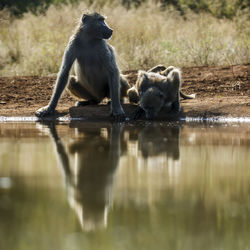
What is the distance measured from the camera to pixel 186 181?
17.3ft

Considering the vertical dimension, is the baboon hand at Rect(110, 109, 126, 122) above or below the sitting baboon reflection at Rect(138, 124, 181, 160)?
above

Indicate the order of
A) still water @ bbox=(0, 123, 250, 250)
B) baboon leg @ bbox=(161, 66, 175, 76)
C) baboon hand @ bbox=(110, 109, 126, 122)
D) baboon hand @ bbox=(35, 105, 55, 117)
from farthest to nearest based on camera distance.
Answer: baboon leg @ bbox=(161, 66, 175, 76)
baboon hand @ bbox=(35, 105, 55, 117)
baboon hand @ bbox=(110, 109, 126, 122)
still water @ bbox=(0, 123, 250, 250)

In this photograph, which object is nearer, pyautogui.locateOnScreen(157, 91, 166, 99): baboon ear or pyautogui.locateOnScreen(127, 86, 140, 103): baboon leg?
pyautogui.locateOnScreen(157, 91, 166, 99): baboon ear

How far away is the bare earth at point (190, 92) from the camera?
10.5m

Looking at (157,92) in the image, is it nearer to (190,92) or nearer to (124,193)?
(190,92)

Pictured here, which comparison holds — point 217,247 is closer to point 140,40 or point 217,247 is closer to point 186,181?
point 186,181

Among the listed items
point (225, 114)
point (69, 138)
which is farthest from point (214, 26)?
point (69, 138)

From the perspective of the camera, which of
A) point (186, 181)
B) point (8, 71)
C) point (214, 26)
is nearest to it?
point (186, 181)

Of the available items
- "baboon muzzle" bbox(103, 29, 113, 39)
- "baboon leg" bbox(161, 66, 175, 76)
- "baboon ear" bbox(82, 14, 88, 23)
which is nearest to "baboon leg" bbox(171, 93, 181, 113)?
"baboon leg" bbox(161, 66, 175, 76)

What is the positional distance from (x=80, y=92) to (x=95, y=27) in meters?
1.37

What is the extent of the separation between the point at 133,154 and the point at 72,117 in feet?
13.0

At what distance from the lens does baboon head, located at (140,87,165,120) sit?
997 centimetres

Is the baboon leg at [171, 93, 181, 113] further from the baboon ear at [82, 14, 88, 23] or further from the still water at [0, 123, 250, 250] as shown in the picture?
the still water at [0, 123, 250, 250]

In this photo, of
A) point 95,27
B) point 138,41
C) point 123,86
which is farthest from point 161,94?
point 138,41
